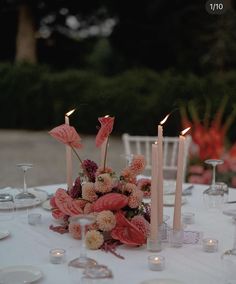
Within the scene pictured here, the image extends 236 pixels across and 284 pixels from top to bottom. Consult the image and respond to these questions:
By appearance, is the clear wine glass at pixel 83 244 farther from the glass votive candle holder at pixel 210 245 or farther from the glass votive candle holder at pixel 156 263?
the glass votive candle holder at pixel 210 245

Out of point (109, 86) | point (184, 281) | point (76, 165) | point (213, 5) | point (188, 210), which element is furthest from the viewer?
point (109, 86)

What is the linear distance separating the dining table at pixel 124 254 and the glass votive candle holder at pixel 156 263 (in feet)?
0.04

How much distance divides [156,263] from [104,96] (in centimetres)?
849

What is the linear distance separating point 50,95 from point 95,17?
3.36 m

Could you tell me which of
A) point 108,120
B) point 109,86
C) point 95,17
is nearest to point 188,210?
point 108,120

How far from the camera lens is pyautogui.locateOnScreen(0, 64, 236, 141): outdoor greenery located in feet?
29.9

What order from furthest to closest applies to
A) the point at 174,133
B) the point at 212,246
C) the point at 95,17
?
1. the point at 95,17
2. the point at 174,133
3. the point at 212,246

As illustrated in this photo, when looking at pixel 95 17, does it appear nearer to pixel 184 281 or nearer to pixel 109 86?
pixel 109 86

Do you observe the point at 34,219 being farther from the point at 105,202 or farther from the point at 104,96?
the point at 104,96

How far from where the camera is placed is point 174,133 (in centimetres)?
928

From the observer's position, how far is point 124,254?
177 cm

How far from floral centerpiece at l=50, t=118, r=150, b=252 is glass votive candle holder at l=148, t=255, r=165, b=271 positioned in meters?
0.17

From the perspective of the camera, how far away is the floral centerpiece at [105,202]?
5.86 ft

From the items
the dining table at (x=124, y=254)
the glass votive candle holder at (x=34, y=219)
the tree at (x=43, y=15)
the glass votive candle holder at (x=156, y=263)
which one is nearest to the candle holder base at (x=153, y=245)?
the dining table at (x=124, y=254)
